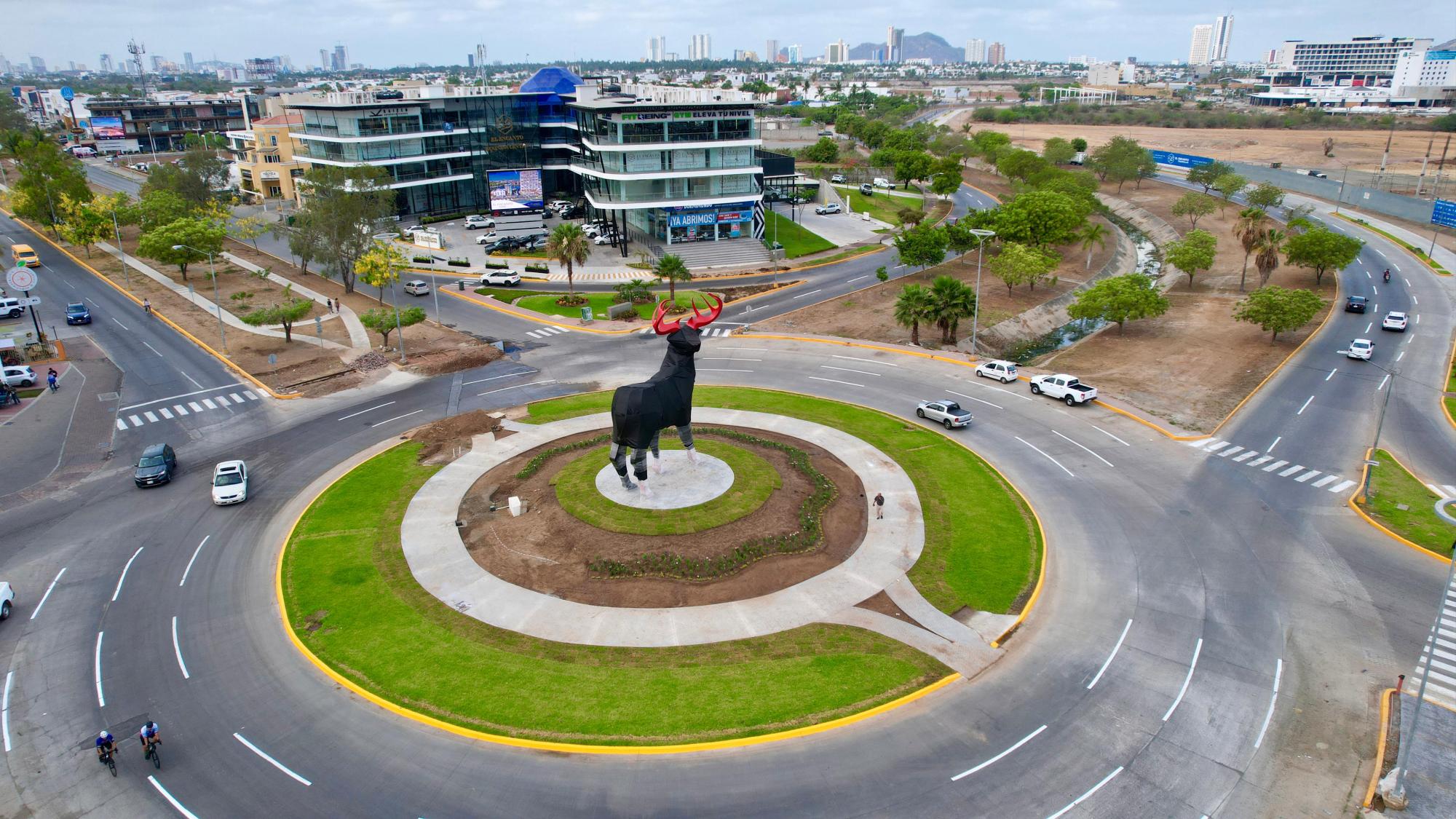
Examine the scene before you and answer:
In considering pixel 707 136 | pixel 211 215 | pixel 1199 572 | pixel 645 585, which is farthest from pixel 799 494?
pixel 211 215

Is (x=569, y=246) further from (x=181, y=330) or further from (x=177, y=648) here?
(x=177, y=648)

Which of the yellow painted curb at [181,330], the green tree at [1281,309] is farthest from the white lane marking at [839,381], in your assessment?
the yellow painted curb at [181,330]

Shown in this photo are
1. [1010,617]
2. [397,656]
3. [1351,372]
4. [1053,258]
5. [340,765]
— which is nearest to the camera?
[340,765]

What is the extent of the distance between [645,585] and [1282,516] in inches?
1306

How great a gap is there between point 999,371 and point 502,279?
186 ft

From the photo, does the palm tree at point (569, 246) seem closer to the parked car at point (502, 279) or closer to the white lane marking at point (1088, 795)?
the parked car at point (502, 279)

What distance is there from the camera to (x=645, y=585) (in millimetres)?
37469

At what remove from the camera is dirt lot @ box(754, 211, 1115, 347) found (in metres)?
76.1

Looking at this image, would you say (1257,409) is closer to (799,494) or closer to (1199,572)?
(1199,572)

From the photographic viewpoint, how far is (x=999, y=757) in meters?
27.4

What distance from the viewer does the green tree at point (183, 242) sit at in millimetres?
87250

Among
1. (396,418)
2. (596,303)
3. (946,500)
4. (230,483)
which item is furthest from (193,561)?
(596,303)

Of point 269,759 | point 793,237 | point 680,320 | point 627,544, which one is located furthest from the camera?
point 793,237

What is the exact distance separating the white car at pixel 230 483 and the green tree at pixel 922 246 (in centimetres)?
6504
